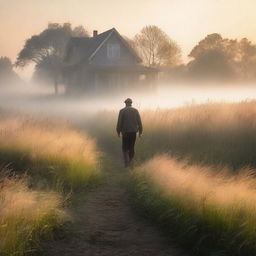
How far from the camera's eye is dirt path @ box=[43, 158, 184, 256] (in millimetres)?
5762

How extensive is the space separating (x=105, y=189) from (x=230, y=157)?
3.58 meters

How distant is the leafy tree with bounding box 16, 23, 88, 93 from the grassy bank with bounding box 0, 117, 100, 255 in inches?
2072

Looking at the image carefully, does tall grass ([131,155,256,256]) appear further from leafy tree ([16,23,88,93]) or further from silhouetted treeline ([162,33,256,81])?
leafy tree ([16,23,88,93])

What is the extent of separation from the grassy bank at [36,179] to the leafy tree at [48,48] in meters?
52.6

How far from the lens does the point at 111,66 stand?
134 ft

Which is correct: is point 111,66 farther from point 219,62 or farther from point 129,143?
point 129,143

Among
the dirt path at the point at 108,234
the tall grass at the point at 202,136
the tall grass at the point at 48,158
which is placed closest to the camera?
the dirt path at the point at 108,234

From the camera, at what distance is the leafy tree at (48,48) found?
65.3 metres

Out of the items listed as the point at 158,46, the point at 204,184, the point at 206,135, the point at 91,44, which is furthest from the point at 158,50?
the point at 204,184

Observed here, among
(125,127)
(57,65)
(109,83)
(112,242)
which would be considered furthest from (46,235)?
(57,65)

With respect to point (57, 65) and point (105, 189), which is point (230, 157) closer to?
point (105, 189)

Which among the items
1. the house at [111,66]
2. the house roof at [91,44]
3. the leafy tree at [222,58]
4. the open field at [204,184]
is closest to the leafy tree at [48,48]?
the house roof at [91,44]

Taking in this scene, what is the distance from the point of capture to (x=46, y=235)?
6.00m

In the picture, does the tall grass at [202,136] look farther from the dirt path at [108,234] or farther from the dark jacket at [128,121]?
the dirt path at [108,234]
